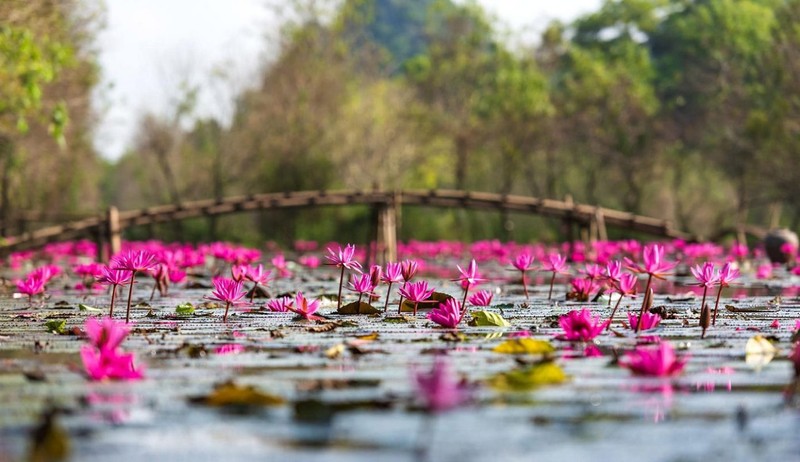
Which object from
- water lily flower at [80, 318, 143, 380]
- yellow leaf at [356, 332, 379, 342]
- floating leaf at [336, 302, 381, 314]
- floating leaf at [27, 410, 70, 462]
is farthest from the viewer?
floating leaf at [336, 302, 381, 314]

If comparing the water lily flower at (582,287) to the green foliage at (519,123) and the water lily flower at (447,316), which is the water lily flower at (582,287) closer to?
the water lily flower at (447,316)

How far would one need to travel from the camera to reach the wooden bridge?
16.2 metres

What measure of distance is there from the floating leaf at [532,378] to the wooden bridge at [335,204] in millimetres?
13675

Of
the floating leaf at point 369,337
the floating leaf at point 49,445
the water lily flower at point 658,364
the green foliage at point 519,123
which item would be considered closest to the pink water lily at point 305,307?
the floating leaf at point 369,337

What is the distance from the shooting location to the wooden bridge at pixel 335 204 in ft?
53.1

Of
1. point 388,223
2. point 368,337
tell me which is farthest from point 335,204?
point 368,337

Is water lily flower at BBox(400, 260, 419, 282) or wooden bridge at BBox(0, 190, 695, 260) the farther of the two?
wooden bridge at BBox(0, 190, 695, 260)

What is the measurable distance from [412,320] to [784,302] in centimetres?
328

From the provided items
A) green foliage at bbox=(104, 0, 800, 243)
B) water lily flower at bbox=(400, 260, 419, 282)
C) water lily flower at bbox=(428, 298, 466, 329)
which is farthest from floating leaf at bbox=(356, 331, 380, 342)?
green foliage at bbox=(104, 0, 800, 243)

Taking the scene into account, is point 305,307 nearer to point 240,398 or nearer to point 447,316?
point 447,316

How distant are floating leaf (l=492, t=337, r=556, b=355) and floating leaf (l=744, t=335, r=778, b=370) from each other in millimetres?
720

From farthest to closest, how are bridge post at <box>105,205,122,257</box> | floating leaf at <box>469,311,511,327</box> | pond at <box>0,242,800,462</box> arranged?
bridge post at <box>105,205,122,257</box>, floating leaf at <box>469,311,511,327</box>, pond at <box>0,242,800,462</box>

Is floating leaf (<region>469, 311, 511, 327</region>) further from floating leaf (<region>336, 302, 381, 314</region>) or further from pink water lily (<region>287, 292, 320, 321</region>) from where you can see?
floating leaf (<region>336, 302, 381, 314</region>)

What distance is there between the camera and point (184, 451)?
201 centimetres
